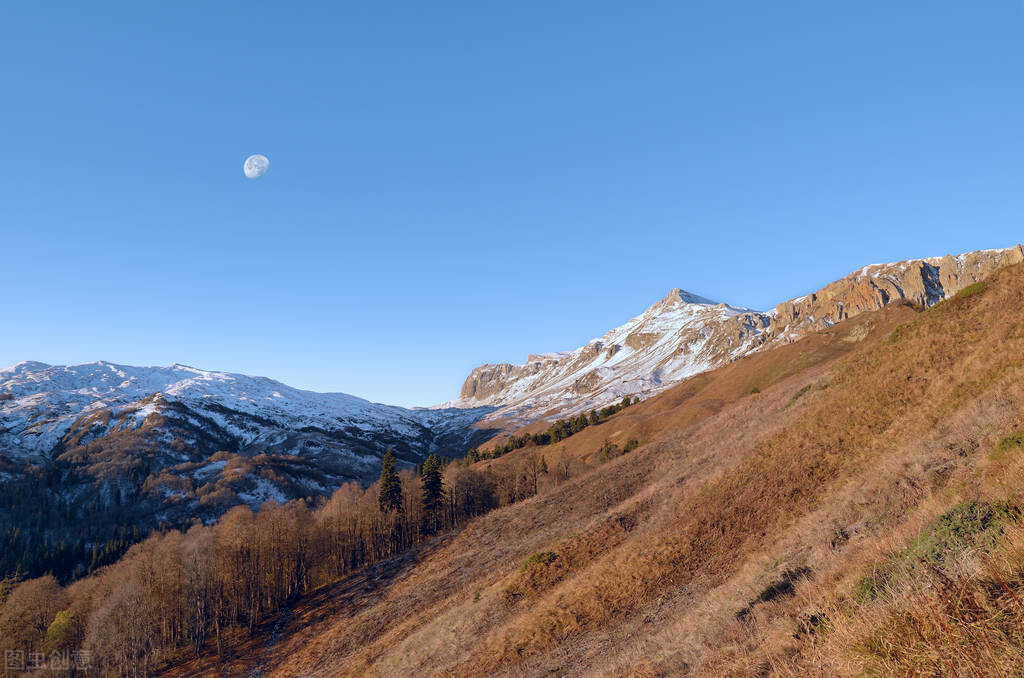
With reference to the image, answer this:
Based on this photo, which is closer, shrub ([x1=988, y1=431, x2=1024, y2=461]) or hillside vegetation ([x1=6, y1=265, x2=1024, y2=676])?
hillside vegetation ([x1=6, y1=265, x2=1024, y2=676])

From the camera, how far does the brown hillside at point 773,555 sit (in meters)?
8.38

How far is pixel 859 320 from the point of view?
114m

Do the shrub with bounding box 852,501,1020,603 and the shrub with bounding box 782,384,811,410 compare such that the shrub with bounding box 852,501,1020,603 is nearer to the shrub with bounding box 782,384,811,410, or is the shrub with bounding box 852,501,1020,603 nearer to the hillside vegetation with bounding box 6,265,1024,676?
the hillside vegetation with bounding box 6,265,1024,676

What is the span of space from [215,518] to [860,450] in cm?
20304

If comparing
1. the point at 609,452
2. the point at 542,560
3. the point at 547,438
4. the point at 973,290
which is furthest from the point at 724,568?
the point at 547,438

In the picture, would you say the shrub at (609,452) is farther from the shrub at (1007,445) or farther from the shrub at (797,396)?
the shrub at (1007,445)

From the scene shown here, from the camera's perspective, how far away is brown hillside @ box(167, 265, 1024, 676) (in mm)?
8375

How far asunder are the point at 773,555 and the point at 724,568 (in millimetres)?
3638

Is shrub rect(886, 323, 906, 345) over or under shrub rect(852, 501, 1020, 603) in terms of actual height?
over

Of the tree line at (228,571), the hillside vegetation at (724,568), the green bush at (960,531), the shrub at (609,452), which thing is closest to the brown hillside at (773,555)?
the hillside vegetation at (724,568)

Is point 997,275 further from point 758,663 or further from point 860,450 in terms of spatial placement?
point 758,663

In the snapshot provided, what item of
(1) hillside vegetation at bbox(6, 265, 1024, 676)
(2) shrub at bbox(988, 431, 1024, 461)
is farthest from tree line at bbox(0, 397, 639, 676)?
(2) shrub at bbox(988, 431, 1024, 461)

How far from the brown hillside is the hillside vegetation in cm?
10

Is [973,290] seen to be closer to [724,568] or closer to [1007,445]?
[1007,445]
